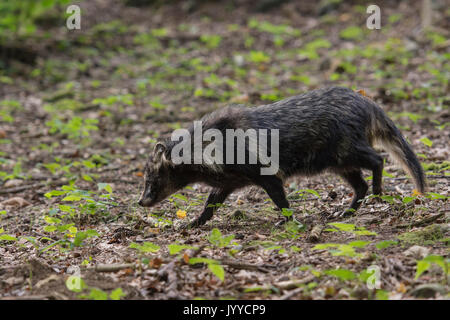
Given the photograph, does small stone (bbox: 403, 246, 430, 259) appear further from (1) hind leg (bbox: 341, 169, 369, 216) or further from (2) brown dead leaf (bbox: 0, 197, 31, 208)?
(2) brown dead leaf (bbox: 0, 197, 31, 208)

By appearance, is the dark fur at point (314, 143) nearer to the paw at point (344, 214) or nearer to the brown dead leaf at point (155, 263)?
the paw at point (344, 214)

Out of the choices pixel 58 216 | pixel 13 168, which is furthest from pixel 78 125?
pixel 58 216

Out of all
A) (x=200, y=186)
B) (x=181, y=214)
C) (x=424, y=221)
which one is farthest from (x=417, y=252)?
(x=200, y=186)

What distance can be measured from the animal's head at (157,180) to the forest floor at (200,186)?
214mm

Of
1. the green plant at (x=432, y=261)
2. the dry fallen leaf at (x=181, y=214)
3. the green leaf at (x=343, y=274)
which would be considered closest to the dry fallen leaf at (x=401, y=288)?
the green plant at (x=432, y=261)

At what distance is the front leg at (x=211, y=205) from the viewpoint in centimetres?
647

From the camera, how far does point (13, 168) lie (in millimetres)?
9297

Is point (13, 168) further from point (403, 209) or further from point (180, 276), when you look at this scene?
point (403, 209)

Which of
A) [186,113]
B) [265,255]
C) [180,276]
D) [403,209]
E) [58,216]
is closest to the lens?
[180,276]

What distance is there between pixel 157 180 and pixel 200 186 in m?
1.53

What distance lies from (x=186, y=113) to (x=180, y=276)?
24.1 feet

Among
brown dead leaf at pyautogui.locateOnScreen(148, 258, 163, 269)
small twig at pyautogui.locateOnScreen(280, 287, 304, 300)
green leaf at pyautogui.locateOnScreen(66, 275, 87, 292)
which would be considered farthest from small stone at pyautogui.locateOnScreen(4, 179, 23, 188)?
small twig at pyautogui.locateOnScreen(280, 287, 304, 300)
